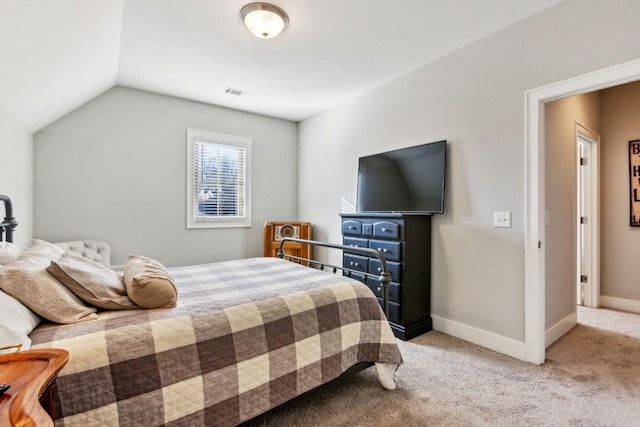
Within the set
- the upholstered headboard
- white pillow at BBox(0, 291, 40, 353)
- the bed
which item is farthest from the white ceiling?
the bed

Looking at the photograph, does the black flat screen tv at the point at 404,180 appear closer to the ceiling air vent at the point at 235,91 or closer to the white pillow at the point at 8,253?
the ceiling air vent at the point at 235,91

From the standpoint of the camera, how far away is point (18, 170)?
105 inches

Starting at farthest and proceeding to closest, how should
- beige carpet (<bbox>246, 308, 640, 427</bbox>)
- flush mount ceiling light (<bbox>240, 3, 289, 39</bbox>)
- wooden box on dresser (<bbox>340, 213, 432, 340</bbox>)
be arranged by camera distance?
wooden box on dresser (<bbox>340, 213, 432, 340</bbox>) → flush mount ceiling light (<bbox>240, 3, 289, 39</bbox>) → beige carpet (<bbox>246, 308, 640, 427</bbox>)

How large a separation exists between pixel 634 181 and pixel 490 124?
2.39 metres

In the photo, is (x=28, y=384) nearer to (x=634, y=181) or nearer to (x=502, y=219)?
(x=502, y=219)

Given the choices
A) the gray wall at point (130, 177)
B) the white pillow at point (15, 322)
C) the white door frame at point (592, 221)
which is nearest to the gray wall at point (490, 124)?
the white door frame at point (592, 221)

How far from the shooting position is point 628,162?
11.8 ft

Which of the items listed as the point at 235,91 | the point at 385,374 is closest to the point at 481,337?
the point at 385,374

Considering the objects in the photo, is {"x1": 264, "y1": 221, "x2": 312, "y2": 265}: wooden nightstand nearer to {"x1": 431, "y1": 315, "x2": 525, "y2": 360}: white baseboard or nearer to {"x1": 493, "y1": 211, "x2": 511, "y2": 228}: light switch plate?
{"x1": 431, "y1": 315, "x2": 525, "y2": 360}: white baseboard

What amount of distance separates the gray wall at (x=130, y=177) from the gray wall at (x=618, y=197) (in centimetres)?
456

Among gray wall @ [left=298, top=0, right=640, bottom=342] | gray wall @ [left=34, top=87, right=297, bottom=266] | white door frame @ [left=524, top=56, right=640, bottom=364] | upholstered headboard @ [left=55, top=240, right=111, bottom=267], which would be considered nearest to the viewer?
gray wall @ [left=298, top=0, right=640, bottom=342]

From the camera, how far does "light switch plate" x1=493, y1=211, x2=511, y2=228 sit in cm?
254

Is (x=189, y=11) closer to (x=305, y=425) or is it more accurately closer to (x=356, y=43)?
(x=356, y=43)

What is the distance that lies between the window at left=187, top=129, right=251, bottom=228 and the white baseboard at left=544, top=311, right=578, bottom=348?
3.71 meters
